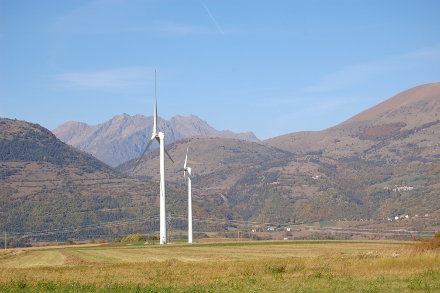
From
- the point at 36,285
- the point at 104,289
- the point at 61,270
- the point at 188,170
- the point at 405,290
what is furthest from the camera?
the point at 188,170

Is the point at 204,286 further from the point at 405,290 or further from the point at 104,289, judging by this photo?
the point at 405,290

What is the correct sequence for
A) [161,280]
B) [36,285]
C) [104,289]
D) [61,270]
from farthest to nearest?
[61,270], [161,280], [36,285], [104,289]

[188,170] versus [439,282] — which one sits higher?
[188,170]

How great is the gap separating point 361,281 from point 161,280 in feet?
46.6

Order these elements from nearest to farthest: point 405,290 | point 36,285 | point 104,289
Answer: point 405,290
point 104,289
point 36,285

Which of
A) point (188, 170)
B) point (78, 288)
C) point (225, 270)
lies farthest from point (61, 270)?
point (188, 170)

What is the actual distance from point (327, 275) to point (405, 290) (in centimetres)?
948

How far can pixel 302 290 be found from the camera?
40.6m

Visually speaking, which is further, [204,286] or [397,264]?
[397,264]

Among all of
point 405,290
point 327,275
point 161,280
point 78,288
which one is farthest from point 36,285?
point 405,290

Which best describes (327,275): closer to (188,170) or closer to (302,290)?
(302,290)

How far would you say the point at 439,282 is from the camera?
42031mm

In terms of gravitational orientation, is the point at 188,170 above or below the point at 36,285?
above

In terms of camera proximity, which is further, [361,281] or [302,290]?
[361,281]
